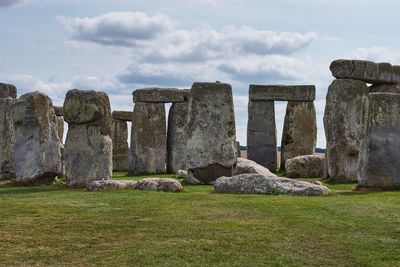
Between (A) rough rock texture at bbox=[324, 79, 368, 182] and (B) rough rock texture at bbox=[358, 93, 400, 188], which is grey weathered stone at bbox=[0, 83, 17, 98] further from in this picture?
(B) rough rock texture at bbox=[358, 93, 400, 188]

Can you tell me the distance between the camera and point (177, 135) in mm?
31562

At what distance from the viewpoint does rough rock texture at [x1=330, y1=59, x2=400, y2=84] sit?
2316 centimetres

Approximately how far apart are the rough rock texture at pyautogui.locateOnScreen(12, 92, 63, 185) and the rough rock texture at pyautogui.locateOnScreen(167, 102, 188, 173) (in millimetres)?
10377

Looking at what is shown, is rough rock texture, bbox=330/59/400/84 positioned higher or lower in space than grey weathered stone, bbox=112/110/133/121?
higher

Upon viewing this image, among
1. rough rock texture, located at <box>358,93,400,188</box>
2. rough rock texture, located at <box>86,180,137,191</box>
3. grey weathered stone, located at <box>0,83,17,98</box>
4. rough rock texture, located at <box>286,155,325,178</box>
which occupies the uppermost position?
grey weathered stone, located at <box>0,83,17,98</box>

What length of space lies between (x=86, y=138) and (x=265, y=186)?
16.9 ft

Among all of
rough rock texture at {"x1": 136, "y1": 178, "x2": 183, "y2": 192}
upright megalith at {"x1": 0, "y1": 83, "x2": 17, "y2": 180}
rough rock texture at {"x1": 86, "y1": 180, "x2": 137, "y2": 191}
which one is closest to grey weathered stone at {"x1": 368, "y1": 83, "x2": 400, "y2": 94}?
rough rock texture at {"x1": 136, "y1": 178, "x2": 183, "y2": 192}

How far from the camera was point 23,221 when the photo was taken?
13.3m

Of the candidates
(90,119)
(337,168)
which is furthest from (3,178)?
(337,168)

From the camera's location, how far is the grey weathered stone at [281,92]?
107ft

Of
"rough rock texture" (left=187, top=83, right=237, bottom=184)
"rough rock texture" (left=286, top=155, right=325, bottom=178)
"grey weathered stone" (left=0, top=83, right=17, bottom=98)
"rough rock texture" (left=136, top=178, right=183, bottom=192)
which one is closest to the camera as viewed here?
"rough rock texture" (left=136, top=178, right=183, bottom=192)

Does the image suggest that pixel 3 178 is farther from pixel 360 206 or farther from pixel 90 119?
pixel 360 206

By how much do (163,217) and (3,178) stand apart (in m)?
12.0

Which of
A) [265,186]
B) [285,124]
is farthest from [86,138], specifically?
[285,124]
